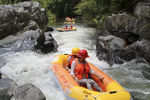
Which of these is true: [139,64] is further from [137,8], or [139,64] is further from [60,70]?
[60,70]

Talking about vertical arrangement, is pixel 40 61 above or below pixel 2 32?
below

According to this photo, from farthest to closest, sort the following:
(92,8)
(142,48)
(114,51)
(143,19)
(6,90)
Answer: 1. (92,8)
2. (114,51)
3. (143,19)
4. (142,48)
5. (6,90)

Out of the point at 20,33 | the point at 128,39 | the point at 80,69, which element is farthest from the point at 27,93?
the point at 20,33

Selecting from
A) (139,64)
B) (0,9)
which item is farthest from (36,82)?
(0,9)

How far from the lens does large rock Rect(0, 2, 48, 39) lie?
9.06 meters

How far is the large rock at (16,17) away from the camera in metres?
9.06

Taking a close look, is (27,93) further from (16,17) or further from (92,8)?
(92,8)

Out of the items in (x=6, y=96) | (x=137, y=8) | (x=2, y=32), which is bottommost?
(x=6, y=96)

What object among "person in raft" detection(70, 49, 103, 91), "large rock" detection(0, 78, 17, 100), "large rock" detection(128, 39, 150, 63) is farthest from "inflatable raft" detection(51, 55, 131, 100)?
"large rock" detection(128, 39, 150, 63)

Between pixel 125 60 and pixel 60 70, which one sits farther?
pixel 125 60

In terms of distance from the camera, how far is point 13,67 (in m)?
6.44

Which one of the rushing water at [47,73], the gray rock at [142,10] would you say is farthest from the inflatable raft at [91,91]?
the gray rock at [142,10]

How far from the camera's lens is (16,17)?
32.7 ft

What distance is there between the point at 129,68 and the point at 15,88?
4627 mm
